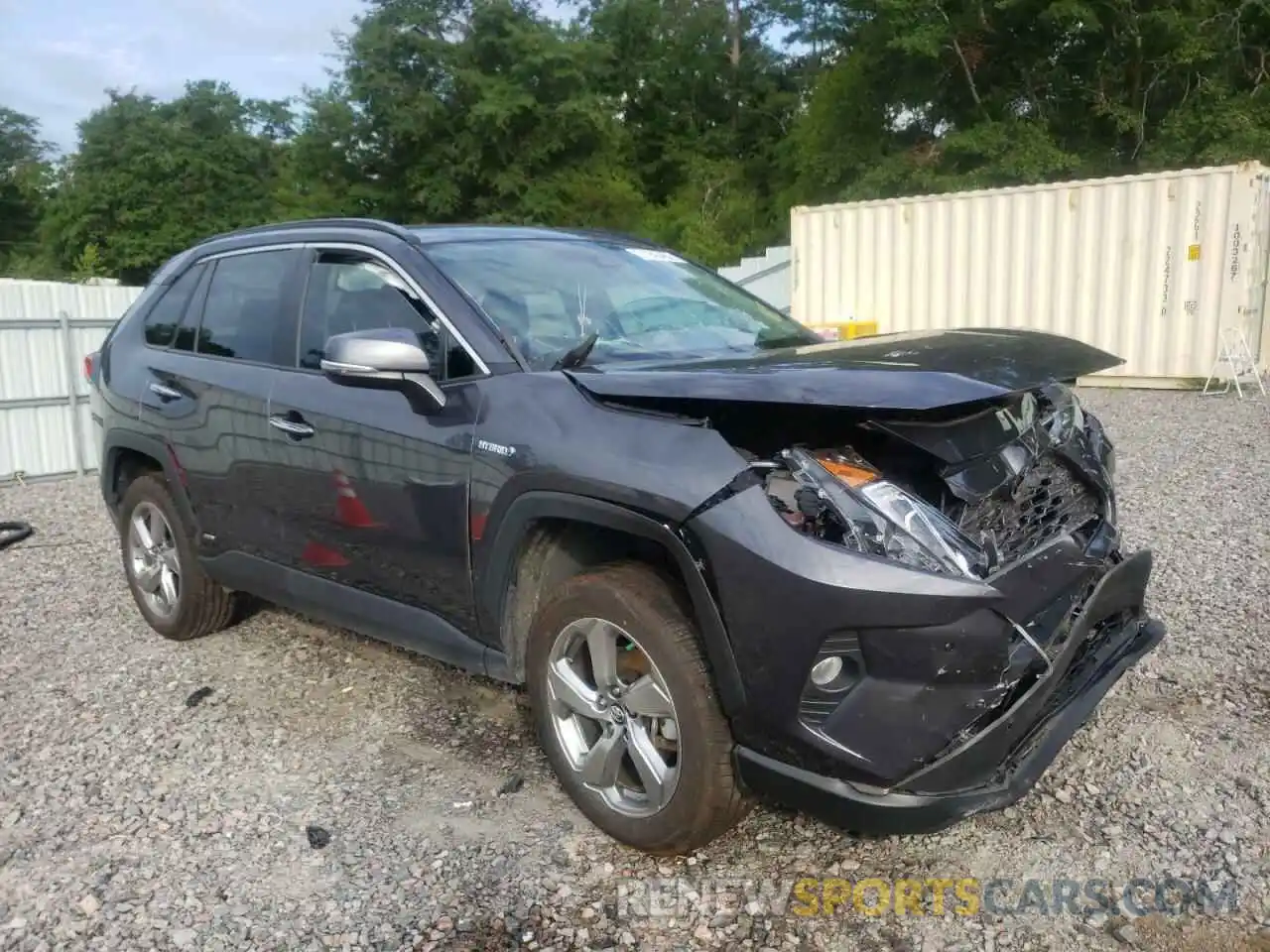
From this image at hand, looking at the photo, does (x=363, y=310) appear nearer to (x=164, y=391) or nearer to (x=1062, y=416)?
(x=164, y=391)

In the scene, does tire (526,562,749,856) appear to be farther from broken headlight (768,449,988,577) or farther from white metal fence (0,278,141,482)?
white metal fence (0,278,141,482)

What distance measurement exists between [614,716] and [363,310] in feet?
5.83

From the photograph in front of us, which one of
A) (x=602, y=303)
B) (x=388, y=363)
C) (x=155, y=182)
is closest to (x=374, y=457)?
(x=388, y=363)

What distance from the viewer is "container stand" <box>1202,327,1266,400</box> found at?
1192 centimetres

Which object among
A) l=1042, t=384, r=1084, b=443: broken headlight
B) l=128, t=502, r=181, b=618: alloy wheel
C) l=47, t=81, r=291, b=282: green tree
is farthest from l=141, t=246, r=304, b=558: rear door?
l=47, t=81, r=291, b=282: green tree

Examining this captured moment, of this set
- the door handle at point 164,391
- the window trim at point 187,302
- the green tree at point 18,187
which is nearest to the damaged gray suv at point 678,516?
the door handle at point 164,391

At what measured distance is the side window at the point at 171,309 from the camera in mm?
4836

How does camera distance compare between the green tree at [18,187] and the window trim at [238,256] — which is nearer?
the window trim at [238,256]

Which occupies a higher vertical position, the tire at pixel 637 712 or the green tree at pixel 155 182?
the green tree at pixel 155 182

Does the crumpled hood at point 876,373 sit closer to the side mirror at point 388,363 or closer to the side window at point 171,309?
the side mirror at point 388,363

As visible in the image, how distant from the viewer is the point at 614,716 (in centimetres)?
300

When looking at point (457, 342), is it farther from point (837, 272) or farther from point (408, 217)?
point (408, 217)

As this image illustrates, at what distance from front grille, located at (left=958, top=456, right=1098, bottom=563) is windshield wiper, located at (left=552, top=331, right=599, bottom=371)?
125 cm

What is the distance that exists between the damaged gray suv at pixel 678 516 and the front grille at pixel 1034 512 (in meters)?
0.01
